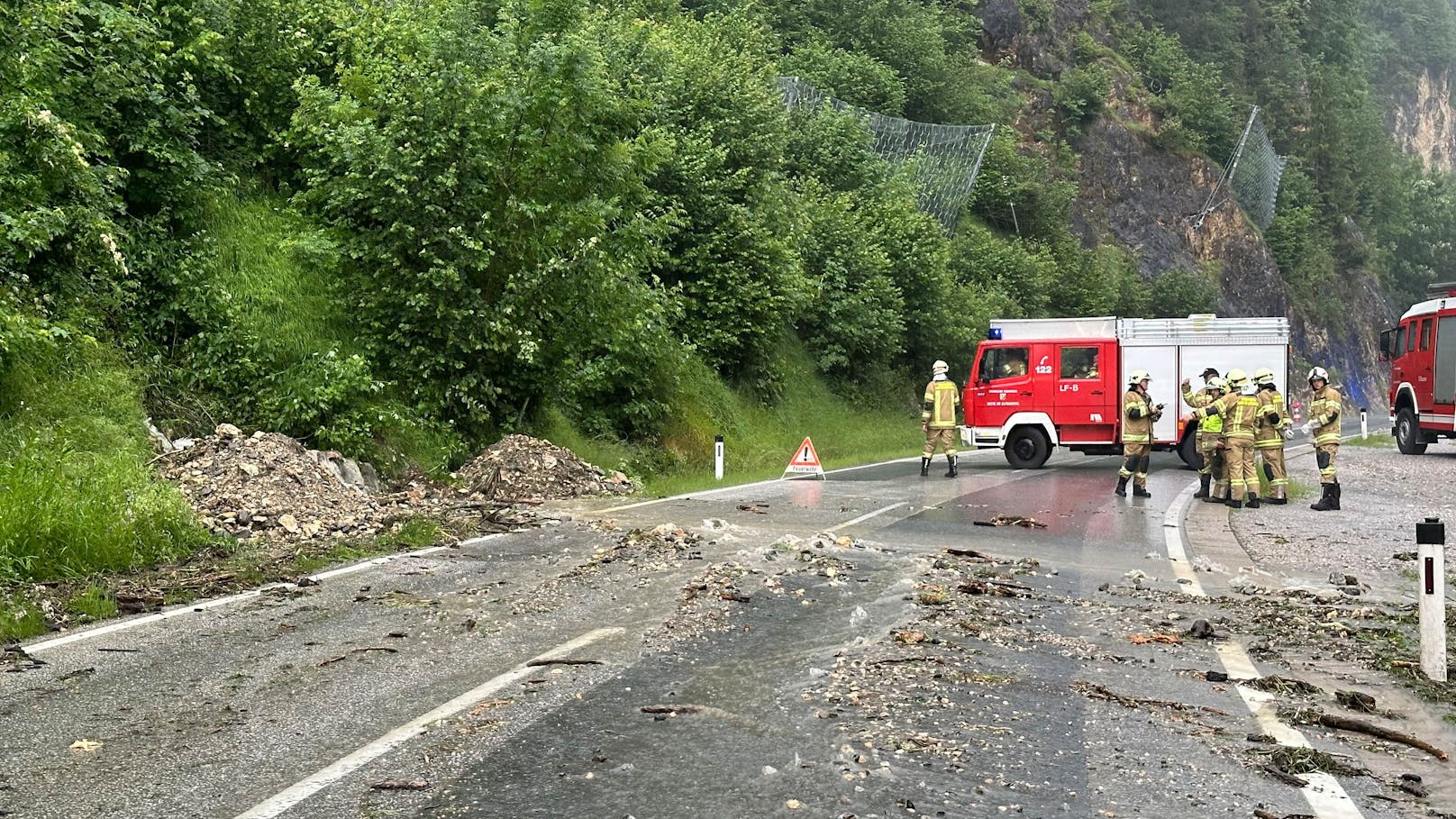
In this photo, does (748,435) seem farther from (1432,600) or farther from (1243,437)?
(1432,600)

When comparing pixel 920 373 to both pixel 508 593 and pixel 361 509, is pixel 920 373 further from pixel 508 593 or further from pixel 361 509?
pixel 508 593

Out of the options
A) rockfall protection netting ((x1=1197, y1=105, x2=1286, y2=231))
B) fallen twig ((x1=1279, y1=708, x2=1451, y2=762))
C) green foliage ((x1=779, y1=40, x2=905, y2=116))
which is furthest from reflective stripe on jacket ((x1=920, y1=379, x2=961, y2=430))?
rockfall protection netting ((x1=1197, y1=105, x2=1286, y2=231))

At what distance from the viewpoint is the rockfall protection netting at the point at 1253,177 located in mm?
69500

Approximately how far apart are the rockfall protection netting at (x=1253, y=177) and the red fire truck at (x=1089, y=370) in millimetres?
47486

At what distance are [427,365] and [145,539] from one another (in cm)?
727

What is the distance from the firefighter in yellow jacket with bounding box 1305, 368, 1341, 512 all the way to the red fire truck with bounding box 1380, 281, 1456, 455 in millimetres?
11204

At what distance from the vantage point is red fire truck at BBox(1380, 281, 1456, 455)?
26.4 meters

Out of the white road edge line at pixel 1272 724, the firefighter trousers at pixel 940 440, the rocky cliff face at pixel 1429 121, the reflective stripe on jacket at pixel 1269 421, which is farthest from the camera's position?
the rocky cliff face at pixel 1429 121

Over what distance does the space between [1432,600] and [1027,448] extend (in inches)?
694

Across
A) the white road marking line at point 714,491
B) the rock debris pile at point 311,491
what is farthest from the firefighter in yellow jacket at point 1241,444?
the rock debris pile at point 311,491

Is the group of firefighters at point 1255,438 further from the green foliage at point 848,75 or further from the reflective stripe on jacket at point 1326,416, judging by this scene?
the green foliage at point 848,75

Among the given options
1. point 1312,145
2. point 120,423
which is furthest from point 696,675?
point 1312,145

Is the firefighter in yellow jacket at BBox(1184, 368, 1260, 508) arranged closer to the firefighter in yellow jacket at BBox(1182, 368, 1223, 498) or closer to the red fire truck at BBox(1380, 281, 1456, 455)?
the firefighter in yellow jacket at BBox(1182, 368, 1223, 498)

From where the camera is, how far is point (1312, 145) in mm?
80438
